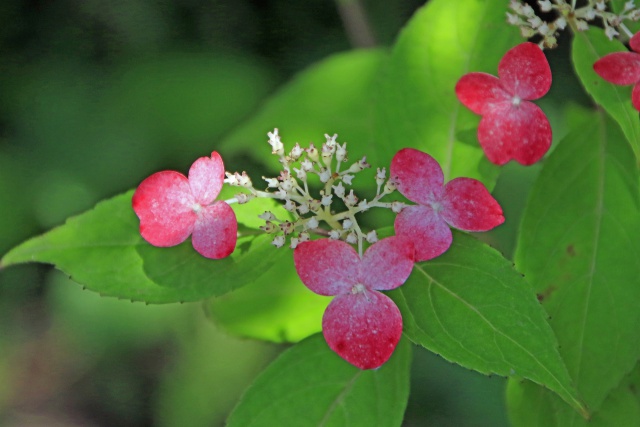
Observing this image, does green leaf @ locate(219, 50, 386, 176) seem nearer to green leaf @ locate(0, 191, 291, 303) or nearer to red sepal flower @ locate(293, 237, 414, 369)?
green leaf @ locate(0, 191, 291, 303)

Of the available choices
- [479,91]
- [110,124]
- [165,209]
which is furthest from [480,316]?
[110,124]

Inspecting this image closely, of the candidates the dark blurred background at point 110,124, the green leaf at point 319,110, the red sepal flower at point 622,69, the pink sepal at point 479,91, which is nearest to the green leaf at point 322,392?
the pink sepal at point 479,91

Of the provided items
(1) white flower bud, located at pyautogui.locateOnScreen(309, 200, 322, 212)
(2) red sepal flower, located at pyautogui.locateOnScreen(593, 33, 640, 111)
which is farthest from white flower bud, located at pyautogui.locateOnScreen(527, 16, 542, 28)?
(1) white flower bud, located at pyautogui.locateOnScreen(309, 200, 322, 212)

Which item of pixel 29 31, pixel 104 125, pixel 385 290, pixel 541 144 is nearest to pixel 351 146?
pixel 541 144

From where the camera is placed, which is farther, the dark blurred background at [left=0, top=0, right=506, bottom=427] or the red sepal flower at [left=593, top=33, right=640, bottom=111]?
the dark blurred background at [left=0, top=0, right=506, bottom=427]

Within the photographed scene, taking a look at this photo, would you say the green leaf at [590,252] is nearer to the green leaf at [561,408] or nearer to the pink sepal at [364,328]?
the green leaf at [561,408]
